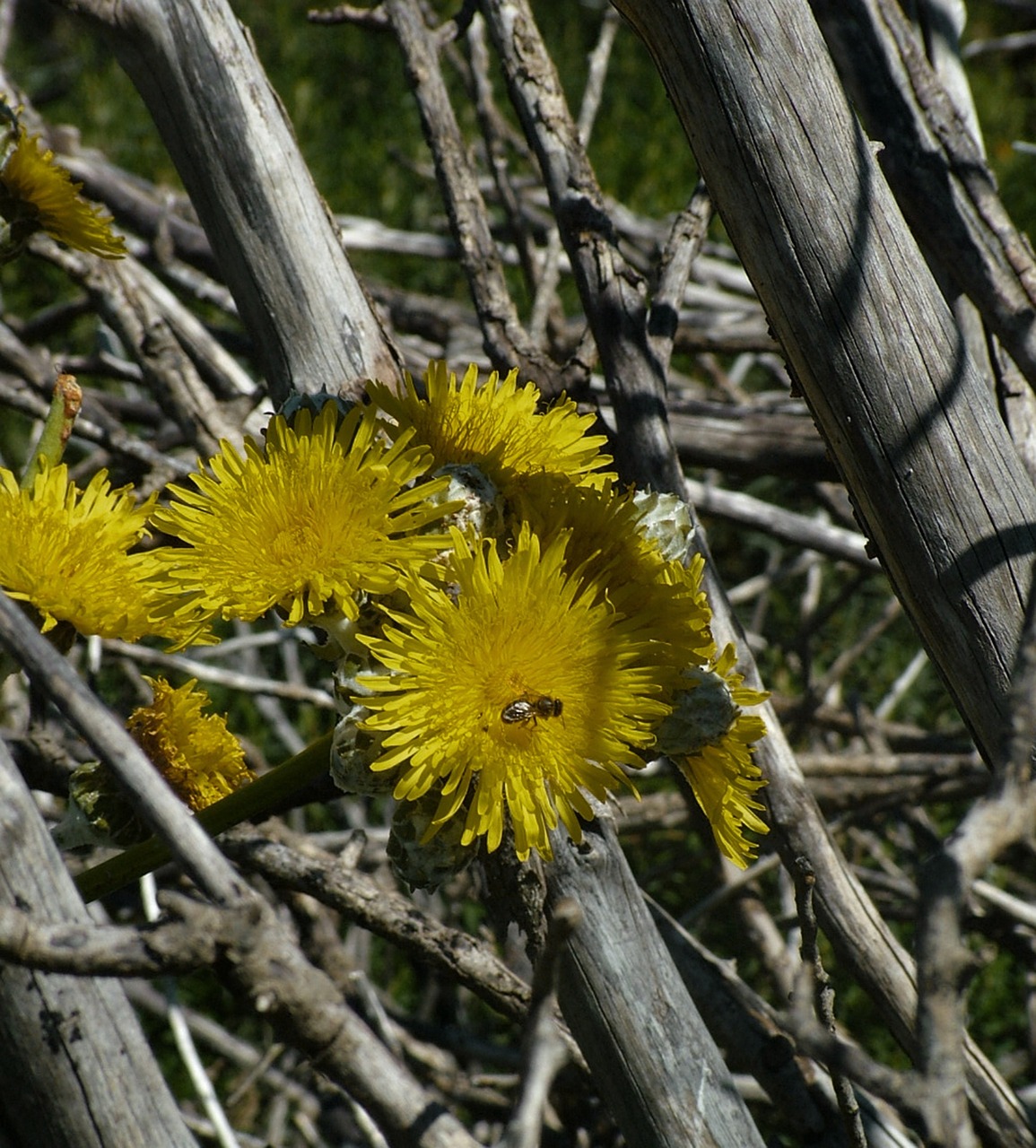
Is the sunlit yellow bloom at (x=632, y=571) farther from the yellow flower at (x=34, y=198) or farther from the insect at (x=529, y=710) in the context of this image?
the yellow flower at (x=34, y=198)

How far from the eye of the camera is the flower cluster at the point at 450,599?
3.65 feet

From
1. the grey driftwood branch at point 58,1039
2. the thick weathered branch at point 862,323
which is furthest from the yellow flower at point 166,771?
the thick weathered branch at point 862,323

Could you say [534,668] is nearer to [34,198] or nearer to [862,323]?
[862,323]

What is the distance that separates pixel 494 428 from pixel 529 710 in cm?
37

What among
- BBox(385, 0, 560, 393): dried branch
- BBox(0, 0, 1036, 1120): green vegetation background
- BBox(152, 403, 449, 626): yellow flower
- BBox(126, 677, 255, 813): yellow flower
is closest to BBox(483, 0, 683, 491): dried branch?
BBox(385, 0, 560, 393): dried branch

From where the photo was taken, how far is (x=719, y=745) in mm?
1246

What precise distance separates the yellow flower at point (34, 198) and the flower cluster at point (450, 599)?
1.36 ft

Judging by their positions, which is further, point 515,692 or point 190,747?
point 190,747

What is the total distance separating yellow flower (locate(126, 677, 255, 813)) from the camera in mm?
1389

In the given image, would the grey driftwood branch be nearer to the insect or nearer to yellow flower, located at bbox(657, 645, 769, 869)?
the insect

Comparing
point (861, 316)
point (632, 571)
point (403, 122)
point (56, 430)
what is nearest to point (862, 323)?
point (861, 316)

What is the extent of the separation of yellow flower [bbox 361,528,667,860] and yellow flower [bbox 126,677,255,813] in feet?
1.17

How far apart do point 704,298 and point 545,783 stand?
7.98 feet

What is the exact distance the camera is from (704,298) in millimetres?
3275
